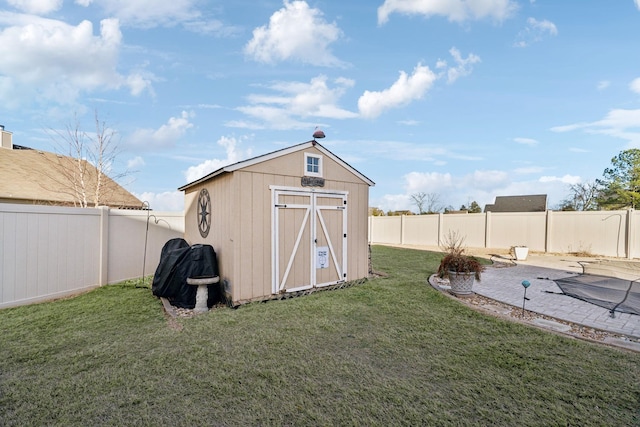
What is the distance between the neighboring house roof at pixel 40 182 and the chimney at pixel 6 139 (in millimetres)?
369

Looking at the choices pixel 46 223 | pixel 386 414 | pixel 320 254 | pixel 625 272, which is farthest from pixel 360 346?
pixel 625 272

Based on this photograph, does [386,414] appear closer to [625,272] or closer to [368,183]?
[368,183]

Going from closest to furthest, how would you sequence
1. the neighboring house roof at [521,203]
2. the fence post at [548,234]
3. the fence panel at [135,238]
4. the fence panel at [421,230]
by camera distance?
the fence panel at [135,238] → the fence post at [548,234] → the fence panel at [421,230] → the neighboring house roof at [521,203]

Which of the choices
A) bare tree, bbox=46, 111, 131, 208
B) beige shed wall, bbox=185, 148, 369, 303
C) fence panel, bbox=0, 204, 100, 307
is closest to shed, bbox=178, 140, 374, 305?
beige shed wall, bbox=185, 148, 369, 303

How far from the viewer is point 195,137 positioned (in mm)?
8969

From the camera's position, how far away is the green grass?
210 cm

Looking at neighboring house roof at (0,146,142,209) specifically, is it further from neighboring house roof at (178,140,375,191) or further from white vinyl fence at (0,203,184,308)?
neighboring house roof at (178,140,375,191)

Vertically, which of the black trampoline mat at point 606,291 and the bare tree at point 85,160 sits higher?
the bare tree at point 85,160

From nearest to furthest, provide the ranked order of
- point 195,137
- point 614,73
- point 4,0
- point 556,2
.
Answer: point 4,0 < point 556,2 < point 614,73 < point 195,137

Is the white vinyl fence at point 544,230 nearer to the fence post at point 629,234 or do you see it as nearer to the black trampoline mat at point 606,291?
the fence post at point 629,234

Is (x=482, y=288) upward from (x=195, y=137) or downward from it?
downward

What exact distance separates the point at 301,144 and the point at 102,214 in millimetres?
4297

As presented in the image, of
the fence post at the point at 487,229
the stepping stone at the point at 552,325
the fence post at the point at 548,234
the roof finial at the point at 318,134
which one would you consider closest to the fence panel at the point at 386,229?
the fence post at the point at 487,229

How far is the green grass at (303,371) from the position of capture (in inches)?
82.7
